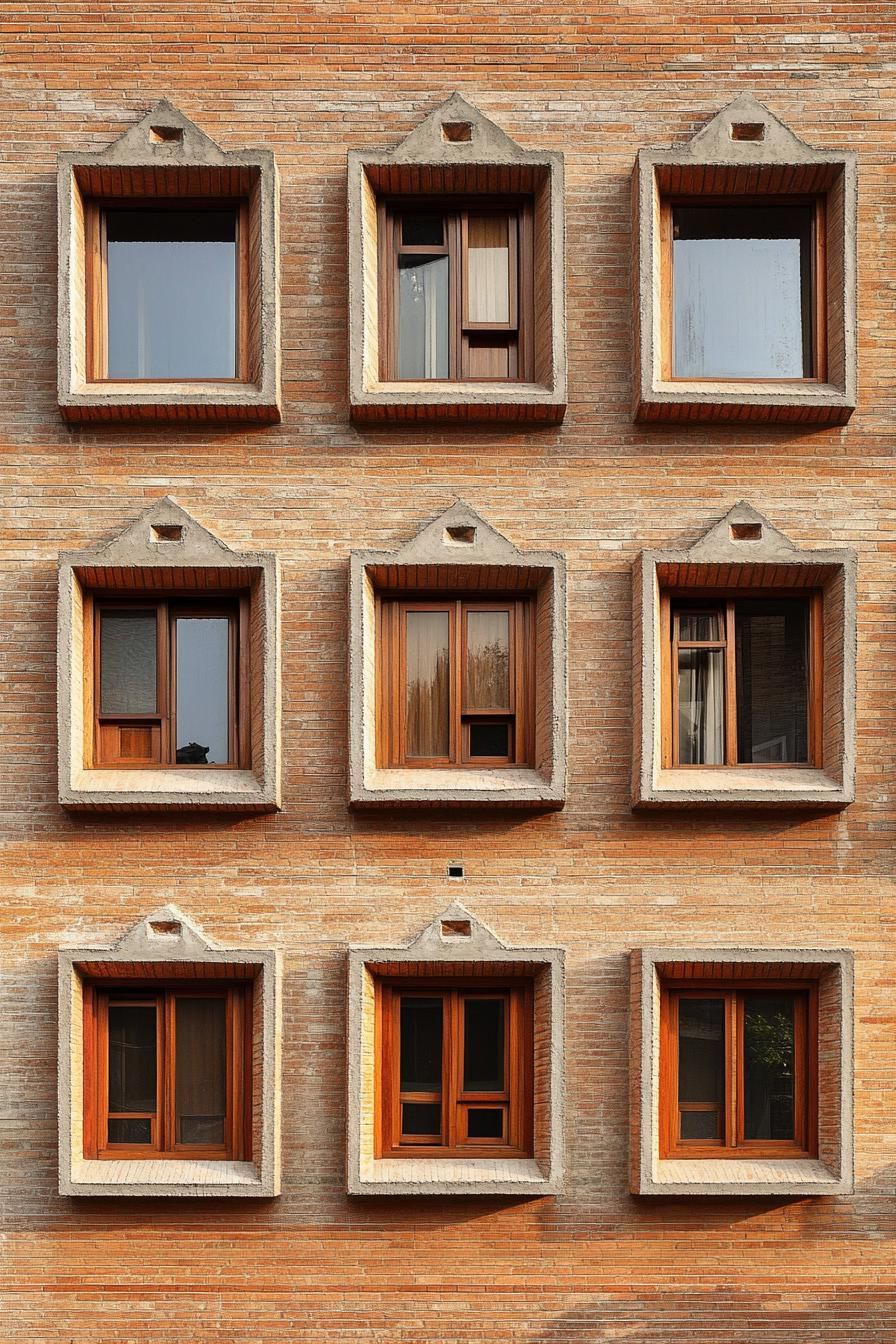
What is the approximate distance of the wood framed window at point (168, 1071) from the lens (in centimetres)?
891

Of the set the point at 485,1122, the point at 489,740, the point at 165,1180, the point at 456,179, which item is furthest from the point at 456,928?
the point at 456,179

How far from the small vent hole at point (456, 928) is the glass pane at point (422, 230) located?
5.78m

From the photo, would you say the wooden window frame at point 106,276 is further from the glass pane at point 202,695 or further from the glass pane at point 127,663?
the glass pane at point 202,695

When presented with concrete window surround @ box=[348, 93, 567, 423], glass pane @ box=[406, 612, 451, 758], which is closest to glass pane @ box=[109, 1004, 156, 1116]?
glass pane @ box=[406, 612, 451, 758]

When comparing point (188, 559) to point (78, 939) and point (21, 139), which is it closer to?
point (78, 939)

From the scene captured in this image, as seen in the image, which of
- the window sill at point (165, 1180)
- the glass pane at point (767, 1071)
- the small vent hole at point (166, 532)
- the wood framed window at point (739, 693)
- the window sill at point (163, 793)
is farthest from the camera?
the wood framed window at point (739, 693)

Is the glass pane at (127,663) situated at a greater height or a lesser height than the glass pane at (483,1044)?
greater

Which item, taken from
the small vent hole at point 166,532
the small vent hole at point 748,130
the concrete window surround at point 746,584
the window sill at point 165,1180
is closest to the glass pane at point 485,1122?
the window sill at point 165,1180

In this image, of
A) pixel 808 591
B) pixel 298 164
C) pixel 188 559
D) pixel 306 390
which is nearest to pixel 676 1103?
pixel 808 591

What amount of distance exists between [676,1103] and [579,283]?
273 inches

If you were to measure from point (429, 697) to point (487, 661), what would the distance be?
1.91 ft

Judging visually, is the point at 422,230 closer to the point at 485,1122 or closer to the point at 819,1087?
the point at 485,1122

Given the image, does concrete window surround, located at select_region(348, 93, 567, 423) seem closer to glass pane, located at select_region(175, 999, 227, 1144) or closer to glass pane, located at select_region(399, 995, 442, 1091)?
glass pane, located at select_region(399, 995, 442, 1091)

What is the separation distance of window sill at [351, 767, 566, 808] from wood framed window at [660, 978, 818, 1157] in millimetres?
1968
